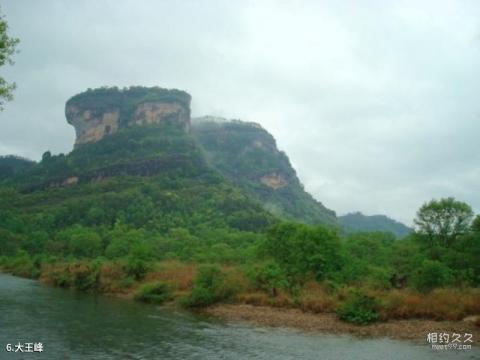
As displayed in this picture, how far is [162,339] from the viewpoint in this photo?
99.5 feet

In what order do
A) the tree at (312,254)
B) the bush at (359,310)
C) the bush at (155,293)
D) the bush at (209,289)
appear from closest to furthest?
the bush at (359,310), the bush at (209,289), the tree at (312,254), the bush at (155,293)

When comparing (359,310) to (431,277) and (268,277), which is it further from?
(268,277)

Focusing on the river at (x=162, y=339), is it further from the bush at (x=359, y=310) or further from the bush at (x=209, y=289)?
the bush at (x=359, y=310)

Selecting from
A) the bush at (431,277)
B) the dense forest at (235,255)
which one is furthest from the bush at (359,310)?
the bush at (431,277)

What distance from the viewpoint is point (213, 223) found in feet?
418

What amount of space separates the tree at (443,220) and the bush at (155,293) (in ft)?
108

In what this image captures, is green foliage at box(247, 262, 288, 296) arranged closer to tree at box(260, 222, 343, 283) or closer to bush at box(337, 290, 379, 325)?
tree at box(260, 222, 343, 283)

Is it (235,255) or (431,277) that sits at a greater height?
(235,255)

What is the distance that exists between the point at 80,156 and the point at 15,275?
121189 mm

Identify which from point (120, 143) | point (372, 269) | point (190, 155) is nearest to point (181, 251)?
point (372, 269)

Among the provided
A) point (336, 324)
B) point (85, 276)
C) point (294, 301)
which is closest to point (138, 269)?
point (85, 276)

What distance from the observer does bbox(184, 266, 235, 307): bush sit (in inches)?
1823

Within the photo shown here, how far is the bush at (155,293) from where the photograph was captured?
4997 cm

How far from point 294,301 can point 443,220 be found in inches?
1018
